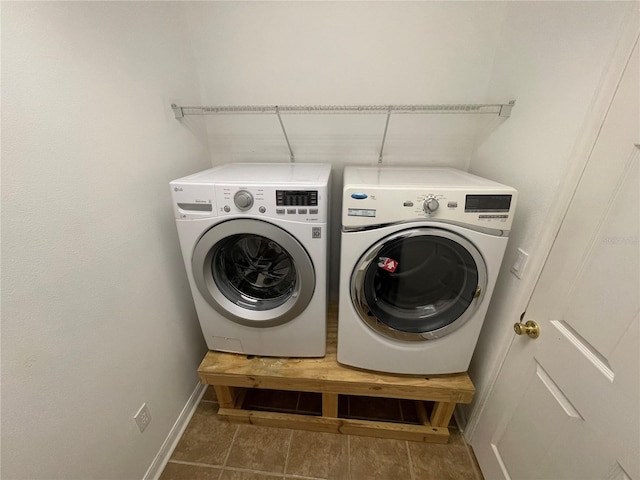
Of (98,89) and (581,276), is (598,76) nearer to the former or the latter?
(581,276)

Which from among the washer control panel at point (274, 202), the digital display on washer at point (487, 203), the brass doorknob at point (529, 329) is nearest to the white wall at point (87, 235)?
the washer control panel at point (274, 202)

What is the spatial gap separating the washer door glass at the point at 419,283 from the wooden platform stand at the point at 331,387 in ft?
0.89

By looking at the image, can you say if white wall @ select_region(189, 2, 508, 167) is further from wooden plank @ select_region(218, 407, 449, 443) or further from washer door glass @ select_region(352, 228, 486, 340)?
wooden plank @ select_region(218, 407, 449, 443)

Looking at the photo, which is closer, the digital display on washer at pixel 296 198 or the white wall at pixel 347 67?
the digital display on washer at pixel 296 198

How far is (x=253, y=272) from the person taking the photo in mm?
1295

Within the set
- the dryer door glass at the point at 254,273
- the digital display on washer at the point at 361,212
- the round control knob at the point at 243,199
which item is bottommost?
the dryer door glass at the point at 254,273

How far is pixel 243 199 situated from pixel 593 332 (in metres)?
1.14

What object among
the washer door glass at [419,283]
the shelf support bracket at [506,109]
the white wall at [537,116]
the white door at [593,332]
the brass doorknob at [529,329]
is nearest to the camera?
the white door at [593,332]

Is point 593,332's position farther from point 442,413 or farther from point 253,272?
point 253,272

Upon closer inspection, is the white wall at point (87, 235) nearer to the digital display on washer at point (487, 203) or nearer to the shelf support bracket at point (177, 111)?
the shelf support bracket at point (177, 111)

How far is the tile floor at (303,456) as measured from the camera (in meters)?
1.18

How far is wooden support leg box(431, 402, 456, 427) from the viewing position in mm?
1206

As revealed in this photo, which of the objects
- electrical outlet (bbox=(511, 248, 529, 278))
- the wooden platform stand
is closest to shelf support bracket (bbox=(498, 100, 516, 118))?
electrical outlet (bbox=(511, 248, 529, 278))

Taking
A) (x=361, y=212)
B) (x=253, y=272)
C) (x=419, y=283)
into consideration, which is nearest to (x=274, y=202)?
(x=361, y=212)
